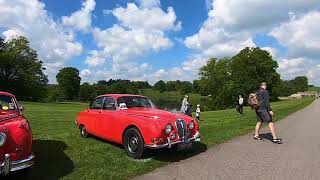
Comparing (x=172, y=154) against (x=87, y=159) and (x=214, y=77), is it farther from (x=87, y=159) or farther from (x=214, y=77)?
(x=214, y=77)

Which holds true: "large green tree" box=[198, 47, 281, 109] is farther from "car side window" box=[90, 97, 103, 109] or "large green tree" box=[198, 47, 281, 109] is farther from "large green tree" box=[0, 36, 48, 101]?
"car side window" box=[90, 97, 103, 109]

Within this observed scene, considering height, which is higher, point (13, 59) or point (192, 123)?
point (13, 59)

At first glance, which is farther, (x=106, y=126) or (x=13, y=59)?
(x=13, y=59)

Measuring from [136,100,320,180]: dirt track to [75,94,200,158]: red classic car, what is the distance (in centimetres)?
61

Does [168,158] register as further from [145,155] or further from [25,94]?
[25,94]

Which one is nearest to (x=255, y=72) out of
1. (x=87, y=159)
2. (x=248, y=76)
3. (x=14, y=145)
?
(x=248, y=76)

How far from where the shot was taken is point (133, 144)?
9656 mm

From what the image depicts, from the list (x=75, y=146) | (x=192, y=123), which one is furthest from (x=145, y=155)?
(x=75, y=146)

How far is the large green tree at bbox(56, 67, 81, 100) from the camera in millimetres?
108938

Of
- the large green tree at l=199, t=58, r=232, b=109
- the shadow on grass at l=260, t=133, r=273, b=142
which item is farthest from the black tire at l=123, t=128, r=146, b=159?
the large green tree at l=199, t=58, r=232, b=109

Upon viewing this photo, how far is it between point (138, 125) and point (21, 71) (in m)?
79.0

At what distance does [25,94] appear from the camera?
8012cm

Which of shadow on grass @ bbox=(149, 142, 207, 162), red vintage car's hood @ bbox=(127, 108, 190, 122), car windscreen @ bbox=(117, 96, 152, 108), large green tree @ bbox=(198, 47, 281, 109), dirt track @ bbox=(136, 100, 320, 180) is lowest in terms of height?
dirt track @ bbox=(136, 100, 320, 180)

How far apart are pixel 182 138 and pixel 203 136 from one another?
394cm
